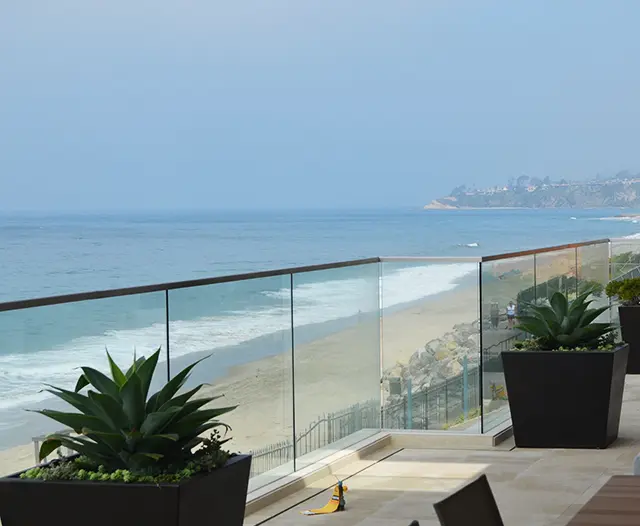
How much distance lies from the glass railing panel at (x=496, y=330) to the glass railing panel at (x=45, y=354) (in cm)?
319

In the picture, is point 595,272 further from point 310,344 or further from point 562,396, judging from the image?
point 310,344

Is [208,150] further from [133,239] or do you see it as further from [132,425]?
[132,425]

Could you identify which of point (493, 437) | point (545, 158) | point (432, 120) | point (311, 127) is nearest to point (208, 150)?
point (311, 127)

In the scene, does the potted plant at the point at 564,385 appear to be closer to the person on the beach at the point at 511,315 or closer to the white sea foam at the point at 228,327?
the person on the beach at the point at 511,315

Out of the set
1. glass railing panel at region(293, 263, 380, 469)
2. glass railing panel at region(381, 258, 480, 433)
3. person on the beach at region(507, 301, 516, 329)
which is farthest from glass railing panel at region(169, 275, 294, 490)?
person on the beach at region(507, 301, 516, 329)

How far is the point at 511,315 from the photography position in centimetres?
700

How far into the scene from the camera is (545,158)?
5575cm

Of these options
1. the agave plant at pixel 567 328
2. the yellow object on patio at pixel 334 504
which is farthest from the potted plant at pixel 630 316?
the yellow object on patio at pixel 334 504

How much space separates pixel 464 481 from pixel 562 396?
107 centimetres

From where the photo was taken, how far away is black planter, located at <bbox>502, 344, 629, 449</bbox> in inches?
249

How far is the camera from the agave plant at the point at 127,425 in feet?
10.6

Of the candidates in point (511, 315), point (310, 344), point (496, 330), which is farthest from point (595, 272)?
point (310, 344)

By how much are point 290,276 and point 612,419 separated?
2300mm

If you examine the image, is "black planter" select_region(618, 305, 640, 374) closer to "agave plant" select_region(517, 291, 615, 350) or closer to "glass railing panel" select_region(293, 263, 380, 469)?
"agave plant" select_region(517, 291, 615, 350)
